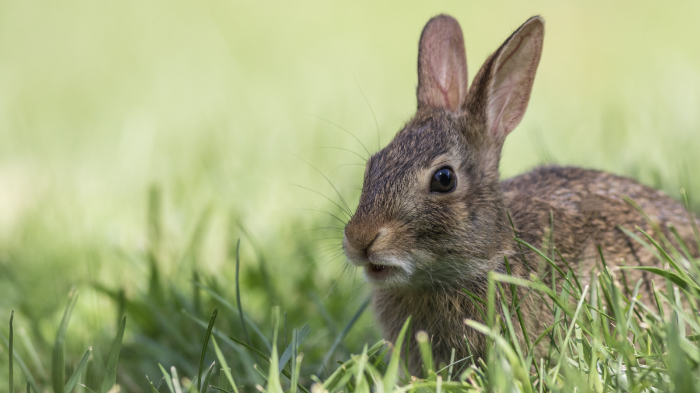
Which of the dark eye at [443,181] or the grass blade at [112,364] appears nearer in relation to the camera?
the grass blade at [112,364]

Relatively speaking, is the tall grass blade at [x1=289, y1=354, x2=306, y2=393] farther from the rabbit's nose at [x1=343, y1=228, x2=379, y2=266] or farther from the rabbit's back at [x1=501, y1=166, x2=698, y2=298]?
the rabbit's back at [x1=501, y1=166, x2=698, y2=298]

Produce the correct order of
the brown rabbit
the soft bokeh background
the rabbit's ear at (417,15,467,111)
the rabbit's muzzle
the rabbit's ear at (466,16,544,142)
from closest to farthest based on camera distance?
the rabbit's muzzle → the brown rabbit → the rabbit's ear at (466,16,544,142) → the rabbit's ear at (417,15,467,111) → the soft bokeh background

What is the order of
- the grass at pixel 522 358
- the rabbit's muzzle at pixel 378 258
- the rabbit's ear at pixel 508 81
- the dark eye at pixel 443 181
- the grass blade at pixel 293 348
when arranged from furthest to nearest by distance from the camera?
1. the rabbit's ear at pixel 508 81
2. the dark eye at pixel 443 181
3. the rabbit's muzzle at pixel 378 258
4. the grass blade at pixel 293 348
5. the grass at pixel 522 358

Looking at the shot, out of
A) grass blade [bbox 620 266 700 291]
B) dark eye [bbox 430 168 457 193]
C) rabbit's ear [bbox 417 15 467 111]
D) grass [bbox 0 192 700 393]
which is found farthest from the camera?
rabbit's ear [bbox 417 15 467 111]

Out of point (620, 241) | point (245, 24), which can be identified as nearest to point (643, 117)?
point (620, 241)

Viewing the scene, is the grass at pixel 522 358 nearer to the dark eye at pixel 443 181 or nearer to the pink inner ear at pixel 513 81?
the dark eye at pixel 443 181

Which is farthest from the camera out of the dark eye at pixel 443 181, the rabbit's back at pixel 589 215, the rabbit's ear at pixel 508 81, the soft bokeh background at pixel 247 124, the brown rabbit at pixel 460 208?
the soft bokeh background at pixel 247 124

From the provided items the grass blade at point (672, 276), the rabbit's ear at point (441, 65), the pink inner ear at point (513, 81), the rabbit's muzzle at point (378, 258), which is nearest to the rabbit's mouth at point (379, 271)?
the rabbit's muzzle at point (378, 258)

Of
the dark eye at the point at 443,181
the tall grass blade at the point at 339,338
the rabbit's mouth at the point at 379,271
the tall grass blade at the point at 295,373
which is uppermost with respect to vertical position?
the dark eye at the point at 443,181

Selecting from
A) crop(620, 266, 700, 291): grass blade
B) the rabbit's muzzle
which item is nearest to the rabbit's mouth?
the rabbit's muzzle
